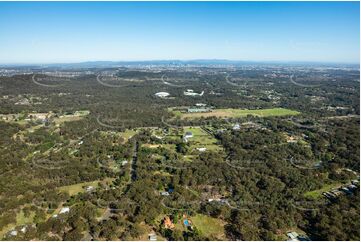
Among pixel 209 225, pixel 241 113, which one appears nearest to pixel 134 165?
pixel 209 225

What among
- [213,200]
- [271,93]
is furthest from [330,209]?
[271,93]

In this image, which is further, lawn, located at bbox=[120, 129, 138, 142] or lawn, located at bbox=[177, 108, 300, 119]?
lawn, located at bbox=[177, 108, 300, 119]

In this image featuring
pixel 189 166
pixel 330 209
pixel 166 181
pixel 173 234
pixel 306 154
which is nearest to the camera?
pixel 173 234

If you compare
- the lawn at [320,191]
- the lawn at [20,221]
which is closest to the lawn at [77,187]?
the lawn at [20,221]

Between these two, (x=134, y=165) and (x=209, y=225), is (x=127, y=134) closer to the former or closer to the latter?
(x=134, y=165)

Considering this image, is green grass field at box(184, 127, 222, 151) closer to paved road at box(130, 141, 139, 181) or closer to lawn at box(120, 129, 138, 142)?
paved road at box(130, 141, 139, 181)

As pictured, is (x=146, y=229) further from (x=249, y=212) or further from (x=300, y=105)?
(x=300, y=105)

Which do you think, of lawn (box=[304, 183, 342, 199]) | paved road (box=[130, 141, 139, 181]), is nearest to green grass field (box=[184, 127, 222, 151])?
paved road (box=[130, 141, 139, 181])
